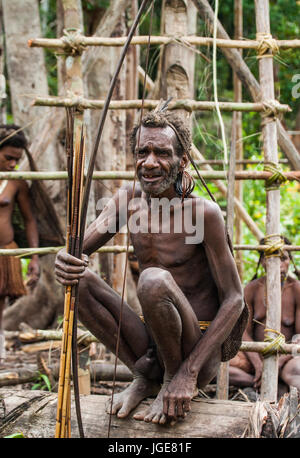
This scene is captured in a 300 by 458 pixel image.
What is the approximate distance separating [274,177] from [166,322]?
1.49 metres

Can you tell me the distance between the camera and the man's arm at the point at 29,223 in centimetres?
439

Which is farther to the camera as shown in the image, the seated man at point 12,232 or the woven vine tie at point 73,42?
the seated man at point 12,232

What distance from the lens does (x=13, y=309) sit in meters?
5.88

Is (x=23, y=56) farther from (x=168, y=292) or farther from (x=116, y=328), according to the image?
(x=168, y=292)

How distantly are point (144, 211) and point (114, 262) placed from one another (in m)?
1.40

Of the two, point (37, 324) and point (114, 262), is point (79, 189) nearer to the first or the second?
point (114, 262)

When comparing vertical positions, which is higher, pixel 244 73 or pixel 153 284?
pixel 244 73

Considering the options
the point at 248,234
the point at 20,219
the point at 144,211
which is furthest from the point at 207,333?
the point at 248,234

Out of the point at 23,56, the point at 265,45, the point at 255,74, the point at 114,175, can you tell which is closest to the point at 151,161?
the point at 114,175

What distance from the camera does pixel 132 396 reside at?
2.53m

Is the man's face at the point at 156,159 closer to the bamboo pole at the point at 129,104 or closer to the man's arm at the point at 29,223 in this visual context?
the bamboo pole at the point at 129,104

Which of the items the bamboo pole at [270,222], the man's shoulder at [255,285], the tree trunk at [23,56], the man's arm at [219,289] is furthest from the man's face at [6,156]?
the man's arm at [219,289]

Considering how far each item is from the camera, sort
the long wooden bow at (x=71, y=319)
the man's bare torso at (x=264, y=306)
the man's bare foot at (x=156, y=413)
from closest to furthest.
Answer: the long wooden bow at (x=71, y=319) < the man's bare foot at (x=156, y=413) < the man's bare torso at (x=264, y=306)

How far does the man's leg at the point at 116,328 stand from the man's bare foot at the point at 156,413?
80mm
